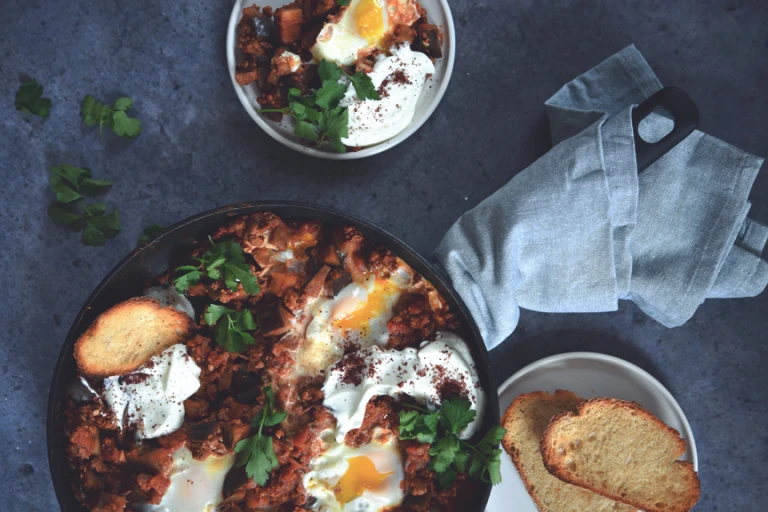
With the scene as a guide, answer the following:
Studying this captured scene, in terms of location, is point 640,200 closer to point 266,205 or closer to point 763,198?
point 763,198

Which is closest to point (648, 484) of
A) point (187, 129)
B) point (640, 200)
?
point (640, 200)

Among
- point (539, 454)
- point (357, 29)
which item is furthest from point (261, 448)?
point (357, 29)

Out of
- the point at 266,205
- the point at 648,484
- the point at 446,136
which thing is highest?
the point at 266,205

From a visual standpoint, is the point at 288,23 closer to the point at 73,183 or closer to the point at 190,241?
the point at 190,241

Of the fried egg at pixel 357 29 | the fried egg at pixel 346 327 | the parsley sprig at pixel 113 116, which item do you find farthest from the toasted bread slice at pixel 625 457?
the parsley sprig at pixel 113 116

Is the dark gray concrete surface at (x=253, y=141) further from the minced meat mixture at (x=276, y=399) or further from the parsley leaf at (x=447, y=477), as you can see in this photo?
the parsley leaf at (x=447, y=477)
